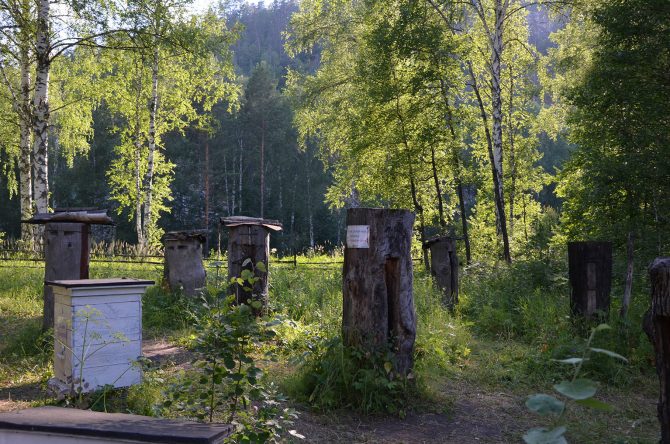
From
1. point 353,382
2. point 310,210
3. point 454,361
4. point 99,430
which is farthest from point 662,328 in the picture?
point 310,210

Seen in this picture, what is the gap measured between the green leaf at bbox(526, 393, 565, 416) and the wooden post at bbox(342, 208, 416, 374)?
426cm

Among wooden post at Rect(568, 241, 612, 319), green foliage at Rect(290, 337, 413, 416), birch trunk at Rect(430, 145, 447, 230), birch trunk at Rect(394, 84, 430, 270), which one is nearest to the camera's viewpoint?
green foliage at Rect(290, 337, 413, 416)

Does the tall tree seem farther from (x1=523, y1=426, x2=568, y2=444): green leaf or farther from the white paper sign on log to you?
(x1=523, y1=426, x2=568, y2=444): green leaf

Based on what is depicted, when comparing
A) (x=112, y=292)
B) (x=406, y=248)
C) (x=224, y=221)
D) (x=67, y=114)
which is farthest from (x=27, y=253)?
(x=406, y=248)

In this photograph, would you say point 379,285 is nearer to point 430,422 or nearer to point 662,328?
point 430,422

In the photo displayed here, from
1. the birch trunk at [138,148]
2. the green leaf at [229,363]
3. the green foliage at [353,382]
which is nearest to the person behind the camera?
the green leaf at [229,363]

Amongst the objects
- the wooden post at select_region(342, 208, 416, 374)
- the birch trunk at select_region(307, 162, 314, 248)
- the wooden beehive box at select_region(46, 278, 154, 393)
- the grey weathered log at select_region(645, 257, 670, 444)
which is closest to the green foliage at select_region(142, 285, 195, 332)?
the wooden beehive box at select_region(46, 278, 154, 393)

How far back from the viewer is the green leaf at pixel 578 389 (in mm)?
1285

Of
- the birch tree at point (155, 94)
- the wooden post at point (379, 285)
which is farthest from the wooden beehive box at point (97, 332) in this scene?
the birch tree at point (155, 94)

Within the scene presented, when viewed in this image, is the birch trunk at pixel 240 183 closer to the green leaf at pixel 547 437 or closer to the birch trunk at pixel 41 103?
the birch trunk at pixel 41 103

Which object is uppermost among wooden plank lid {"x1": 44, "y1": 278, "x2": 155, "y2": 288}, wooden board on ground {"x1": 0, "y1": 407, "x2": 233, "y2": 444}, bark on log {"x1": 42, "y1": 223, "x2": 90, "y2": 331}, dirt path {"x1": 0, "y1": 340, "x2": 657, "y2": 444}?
bark on log {"x1": 42, "y1": 223, "x2": 90, "y2": 331}

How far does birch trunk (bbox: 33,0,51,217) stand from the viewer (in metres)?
11.3

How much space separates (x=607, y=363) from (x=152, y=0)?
11432mm

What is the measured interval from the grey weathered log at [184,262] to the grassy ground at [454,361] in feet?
1.20
